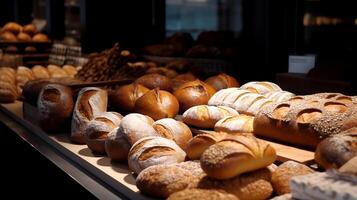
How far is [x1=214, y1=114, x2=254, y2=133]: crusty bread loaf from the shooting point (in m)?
1.72

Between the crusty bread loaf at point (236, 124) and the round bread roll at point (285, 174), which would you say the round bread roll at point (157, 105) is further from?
the round bread roll at point (285, 174)

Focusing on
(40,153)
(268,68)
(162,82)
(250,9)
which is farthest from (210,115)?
(250,9)

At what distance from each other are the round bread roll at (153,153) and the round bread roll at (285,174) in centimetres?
38

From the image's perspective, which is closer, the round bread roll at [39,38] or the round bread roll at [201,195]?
the round bread roll at [201,195]

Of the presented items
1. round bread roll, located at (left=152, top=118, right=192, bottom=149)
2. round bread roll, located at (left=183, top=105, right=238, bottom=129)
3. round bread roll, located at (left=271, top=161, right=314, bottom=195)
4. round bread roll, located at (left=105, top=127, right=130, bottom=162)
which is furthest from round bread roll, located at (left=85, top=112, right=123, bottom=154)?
round bread roll, located at (left=271, top=161, right=314, bottom=195)

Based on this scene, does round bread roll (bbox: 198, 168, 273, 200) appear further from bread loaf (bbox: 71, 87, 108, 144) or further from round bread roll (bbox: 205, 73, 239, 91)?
round bread roll (bbox: 205, 73, 239, 91)

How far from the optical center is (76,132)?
2.13 metres

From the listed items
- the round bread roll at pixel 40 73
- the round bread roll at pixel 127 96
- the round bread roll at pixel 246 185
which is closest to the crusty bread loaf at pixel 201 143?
the round bread roll at pixel 246 185

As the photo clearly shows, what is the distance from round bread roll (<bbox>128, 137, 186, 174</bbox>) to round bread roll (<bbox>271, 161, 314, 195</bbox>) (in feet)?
1.24

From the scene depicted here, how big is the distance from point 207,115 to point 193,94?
0.30 m

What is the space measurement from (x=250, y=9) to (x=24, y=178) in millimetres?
1808

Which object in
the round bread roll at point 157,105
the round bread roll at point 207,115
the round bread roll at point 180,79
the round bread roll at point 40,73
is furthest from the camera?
the round bread roll at point 40,73

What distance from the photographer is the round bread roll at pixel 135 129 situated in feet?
5.73

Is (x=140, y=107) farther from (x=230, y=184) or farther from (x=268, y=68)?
(x=268, y=68)
